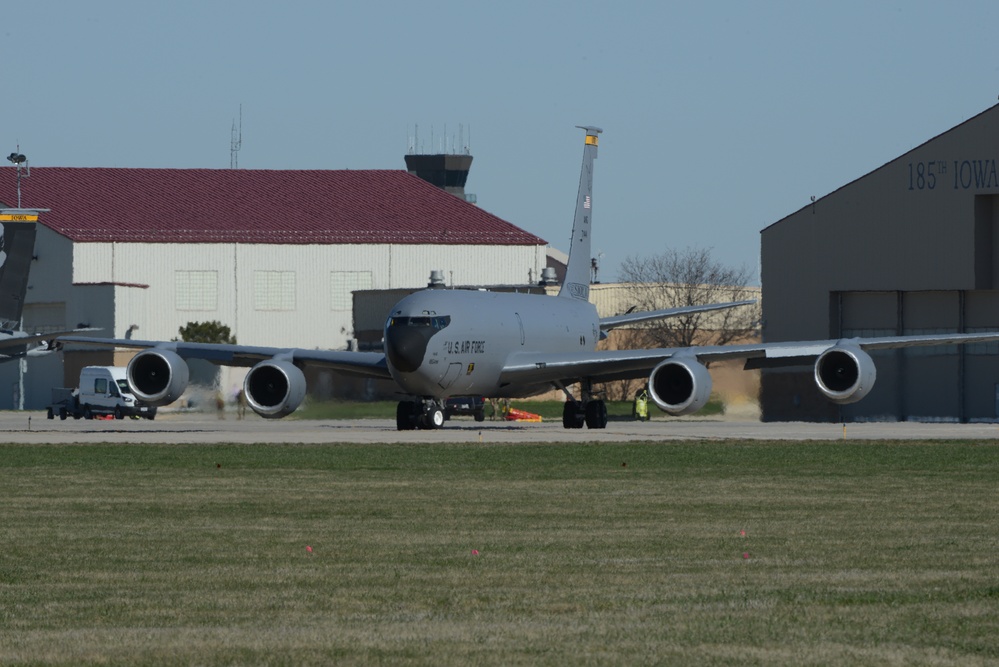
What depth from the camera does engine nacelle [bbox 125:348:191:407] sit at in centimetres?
4841

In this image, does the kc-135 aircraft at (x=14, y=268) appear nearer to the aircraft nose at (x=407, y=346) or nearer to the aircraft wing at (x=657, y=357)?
the aircraft nose at (x=407, y=346)

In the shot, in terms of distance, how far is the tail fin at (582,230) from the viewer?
58.4m

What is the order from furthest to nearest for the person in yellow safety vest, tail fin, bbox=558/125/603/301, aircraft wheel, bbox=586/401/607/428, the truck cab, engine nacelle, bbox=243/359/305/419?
the truck cab < the person in yellow safety vest < tail fin, bbox=558/125/603/301 < aircraft wheel, bbox=586/401/607/428 < engine nacelle, bbox=243/359/305/419

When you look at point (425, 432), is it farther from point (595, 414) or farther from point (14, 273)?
point (14, 273)

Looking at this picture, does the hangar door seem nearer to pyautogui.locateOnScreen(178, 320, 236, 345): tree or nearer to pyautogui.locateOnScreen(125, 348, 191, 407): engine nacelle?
pyautogui.locateOnScreen(125, 348, 191, 407): engine nacelle

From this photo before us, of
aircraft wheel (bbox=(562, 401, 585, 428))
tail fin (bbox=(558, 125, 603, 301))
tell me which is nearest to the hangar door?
tail fin (bbox=(558, 125, 603, 301))

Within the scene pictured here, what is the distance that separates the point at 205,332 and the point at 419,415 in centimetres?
4205

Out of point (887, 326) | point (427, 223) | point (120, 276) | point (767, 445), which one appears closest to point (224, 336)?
point (120, 276)

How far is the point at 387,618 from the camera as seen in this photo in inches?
537

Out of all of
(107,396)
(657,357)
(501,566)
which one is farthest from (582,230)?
(501,566)

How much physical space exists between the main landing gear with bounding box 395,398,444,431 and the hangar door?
21.5 meters

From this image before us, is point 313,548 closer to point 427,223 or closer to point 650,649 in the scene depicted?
point 650,649

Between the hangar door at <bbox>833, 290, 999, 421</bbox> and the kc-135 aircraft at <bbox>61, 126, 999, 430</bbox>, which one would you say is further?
A: the hangar door at <bbox>833, 290, 999, 421</bbox>

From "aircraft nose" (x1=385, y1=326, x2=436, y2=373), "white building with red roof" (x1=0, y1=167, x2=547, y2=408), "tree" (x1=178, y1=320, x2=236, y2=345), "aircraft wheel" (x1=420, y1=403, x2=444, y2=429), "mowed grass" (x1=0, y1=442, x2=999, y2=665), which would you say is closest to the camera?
"mowed grass" (x1=0, y1=442, x2=999, y2=665)
